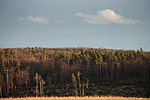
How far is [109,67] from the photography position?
83.3m

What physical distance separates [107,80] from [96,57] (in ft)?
43.2

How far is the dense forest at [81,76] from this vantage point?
6464cm

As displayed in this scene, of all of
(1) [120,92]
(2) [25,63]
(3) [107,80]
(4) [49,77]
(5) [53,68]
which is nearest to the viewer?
(1) [120,92]

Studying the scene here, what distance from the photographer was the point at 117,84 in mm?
69062

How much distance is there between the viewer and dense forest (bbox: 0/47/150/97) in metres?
64.6

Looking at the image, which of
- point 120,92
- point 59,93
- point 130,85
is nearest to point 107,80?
point 130,85

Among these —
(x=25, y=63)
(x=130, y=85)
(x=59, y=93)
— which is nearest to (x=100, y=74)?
(x=130, y=85)

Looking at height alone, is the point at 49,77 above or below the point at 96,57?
below

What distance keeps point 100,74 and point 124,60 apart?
51.6 ft

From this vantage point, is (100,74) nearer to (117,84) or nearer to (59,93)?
(117,84)

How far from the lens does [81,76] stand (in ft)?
274

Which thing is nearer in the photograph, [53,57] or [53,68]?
[53,68]

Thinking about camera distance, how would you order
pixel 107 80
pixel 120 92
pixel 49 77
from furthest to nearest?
pixel 49 77, pixel 107 80, pixel 120 92

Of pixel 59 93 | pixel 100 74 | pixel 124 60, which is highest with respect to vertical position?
pixel 124 60
